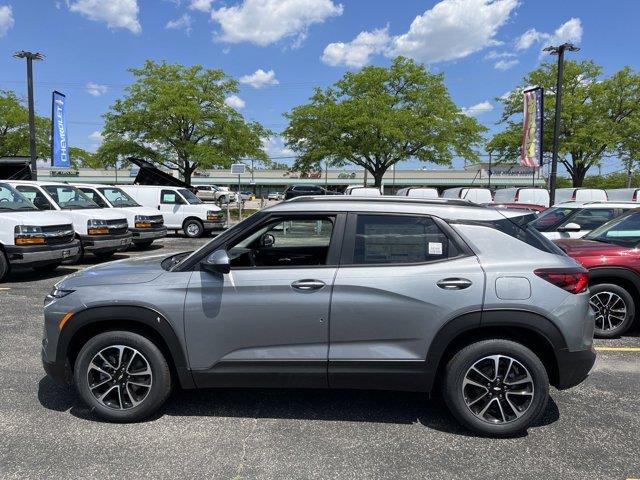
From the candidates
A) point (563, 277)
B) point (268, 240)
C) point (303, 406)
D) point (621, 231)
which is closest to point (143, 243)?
point (268, 240)

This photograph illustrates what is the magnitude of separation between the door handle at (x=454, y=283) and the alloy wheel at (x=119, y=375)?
216cm

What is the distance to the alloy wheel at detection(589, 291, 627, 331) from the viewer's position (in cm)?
573

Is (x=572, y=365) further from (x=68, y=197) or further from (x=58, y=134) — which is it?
(x=58, y=134)

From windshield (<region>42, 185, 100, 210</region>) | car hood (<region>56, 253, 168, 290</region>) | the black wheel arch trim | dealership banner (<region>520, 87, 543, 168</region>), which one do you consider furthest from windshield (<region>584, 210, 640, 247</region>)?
dealership banner (<region>520, 87, 543, 168</region>)

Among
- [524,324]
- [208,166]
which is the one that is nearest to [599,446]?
[524,324]

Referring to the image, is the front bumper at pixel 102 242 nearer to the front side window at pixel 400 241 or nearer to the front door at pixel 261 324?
the front door at pixel 261 324


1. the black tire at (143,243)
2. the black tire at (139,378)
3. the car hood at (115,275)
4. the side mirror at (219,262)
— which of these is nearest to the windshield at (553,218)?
the side mirror at (219,262)

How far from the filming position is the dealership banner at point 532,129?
20484 mm

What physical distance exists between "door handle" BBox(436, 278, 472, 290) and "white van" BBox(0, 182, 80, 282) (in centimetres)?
767

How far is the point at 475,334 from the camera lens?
3445 mm

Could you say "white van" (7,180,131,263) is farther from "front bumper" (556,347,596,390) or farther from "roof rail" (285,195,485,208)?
"front bumper" (556,347,596,390)

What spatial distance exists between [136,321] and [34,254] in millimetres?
6097

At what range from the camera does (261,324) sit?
3404 mm

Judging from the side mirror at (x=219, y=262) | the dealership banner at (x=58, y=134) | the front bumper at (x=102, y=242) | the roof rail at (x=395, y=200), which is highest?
the dealership banner at (x=58, y=134)
